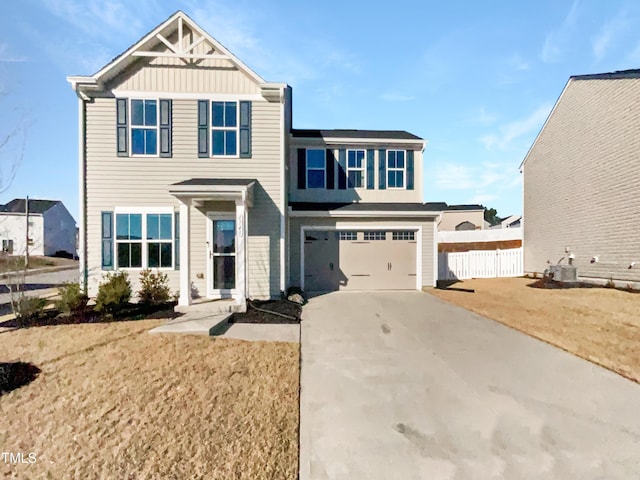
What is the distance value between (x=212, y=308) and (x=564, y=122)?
1704 centimetres

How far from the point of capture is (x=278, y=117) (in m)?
9.70

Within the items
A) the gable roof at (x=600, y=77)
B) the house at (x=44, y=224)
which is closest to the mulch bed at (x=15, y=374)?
the gable roof at (x=600, y=77)

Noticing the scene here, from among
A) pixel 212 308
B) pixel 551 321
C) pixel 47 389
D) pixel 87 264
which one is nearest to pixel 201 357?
pixel 47 389

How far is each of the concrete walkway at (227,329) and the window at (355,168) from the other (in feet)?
24.5

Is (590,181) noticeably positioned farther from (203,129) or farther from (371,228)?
(203,129)

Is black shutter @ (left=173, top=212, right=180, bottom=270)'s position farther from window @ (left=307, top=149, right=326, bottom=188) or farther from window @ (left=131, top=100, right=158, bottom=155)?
window @ (left=307, top=149, right=326, bottom=188)

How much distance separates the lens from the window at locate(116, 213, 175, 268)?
9.40 m

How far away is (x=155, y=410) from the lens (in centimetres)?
360

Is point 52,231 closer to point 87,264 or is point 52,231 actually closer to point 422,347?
point 87,264

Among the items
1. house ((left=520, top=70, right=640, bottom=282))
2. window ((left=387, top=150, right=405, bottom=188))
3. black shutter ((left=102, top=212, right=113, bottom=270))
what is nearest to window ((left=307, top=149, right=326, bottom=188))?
window ((left=387, top=150, right=405, bottom=188))

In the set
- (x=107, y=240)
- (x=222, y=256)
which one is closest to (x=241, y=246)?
(x=222, y=256)

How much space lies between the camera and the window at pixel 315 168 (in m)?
13.0

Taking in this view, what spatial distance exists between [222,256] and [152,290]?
202 centimetres

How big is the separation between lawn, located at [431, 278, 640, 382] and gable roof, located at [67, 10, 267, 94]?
9.30m
